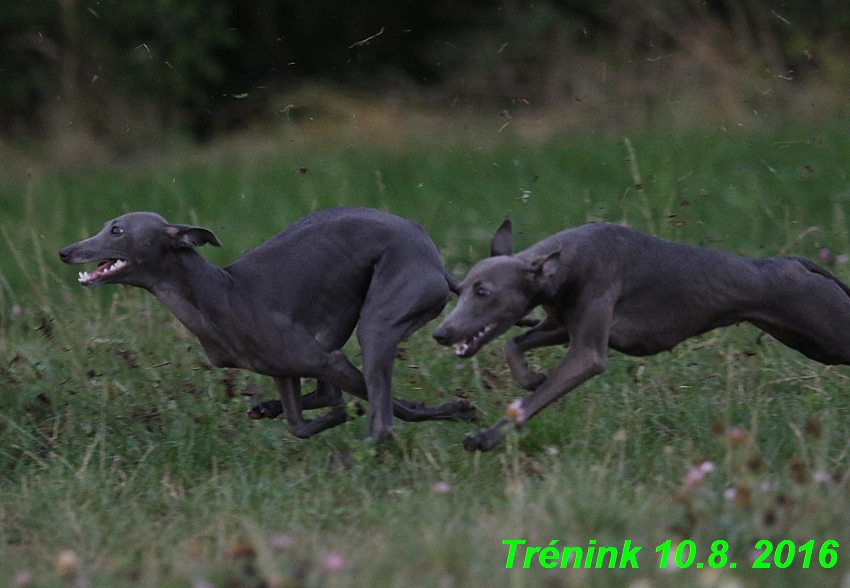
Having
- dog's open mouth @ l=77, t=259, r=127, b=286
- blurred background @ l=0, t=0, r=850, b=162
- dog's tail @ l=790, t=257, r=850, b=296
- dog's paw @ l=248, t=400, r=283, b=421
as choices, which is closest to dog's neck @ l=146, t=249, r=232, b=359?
dog's open mouth @ l=77, t=259, r=127, b=286

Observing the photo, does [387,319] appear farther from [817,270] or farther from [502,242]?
[817,270]

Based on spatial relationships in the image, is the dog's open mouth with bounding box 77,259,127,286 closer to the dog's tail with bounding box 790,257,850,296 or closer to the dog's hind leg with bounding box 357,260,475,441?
the dog's hind leg with bounding box 357,260,475,441

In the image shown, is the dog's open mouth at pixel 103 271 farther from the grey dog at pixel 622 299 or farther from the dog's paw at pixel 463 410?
the dog's paw at pixel 463 410

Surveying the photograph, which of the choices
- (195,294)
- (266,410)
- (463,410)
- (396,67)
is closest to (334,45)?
(396,67)

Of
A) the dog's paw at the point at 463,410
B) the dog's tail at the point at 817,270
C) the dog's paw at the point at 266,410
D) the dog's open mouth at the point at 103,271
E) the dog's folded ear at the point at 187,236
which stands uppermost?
the dog's folded ear at the point at 187,236

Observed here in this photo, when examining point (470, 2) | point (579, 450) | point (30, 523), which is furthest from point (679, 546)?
point (470, 2)

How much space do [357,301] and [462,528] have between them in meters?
1.65

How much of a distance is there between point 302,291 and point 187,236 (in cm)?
56

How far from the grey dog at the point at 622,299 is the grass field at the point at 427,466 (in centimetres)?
36

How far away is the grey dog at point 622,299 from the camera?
16.6ft

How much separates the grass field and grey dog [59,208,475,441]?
0.36 meters

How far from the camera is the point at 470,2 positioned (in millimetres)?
19734

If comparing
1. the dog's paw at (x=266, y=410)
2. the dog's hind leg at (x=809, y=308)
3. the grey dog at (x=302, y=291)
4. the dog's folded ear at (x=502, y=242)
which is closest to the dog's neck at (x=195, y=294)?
the grey dog at (x=302, y=291)

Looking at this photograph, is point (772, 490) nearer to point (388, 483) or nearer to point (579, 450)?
point (579, 450)
